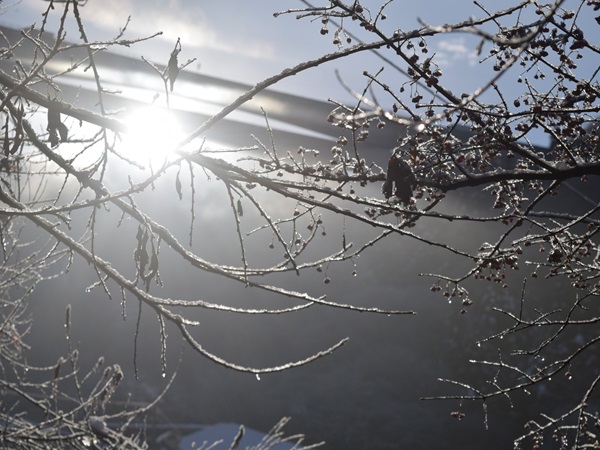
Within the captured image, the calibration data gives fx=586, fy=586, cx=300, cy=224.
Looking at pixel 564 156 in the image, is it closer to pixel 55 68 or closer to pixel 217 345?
pixel 55 68

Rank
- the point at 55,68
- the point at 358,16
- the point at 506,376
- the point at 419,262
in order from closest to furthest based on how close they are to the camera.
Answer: the point at 358,16, the point at 55,68, the point at 506,376, the point at 419,262

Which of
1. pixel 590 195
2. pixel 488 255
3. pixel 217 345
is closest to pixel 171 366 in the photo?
pixel 217 345

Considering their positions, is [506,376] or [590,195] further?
[590,195]

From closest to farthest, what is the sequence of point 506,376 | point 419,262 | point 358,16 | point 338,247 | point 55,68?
point 358,16 < point 55,68 < point 506,376 < point 419,262 < point 338,247

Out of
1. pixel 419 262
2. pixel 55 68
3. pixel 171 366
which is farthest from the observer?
pixel 419 262

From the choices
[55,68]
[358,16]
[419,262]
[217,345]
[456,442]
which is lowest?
[456,442]

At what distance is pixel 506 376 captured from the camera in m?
15.1

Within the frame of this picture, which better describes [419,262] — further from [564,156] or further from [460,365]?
[564,156]

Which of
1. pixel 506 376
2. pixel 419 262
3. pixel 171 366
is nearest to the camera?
pixel 506 376

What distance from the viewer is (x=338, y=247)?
22797 mm

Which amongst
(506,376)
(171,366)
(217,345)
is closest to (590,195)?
(506,376)

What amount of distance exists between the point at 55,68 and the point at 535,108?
44.2ft

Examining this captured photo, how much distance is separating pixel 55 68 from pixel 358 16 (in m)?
13.0

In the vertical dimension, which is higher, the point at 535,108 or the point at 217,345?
the point at 535,108
